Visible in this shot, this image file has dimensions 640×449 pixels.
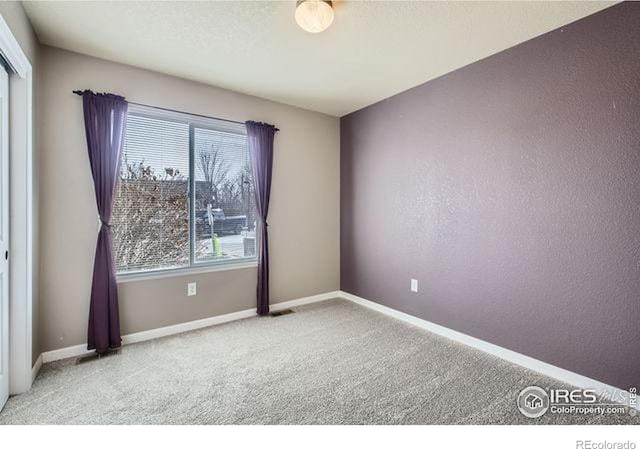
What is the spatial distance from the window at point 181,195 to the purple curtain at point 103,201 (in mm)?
128

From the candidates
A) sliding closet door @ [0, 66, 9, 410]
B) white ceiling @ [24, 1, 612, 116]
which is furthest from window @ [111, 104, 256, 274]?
sliding closet door @ [0, 66, 9, 410]

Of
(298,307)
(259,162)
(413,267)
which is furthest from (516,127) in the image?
(298,307)

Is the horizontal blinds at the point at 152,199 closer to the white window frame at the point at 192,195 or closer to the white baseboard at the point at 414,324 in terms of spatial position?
the white window frame at the point at 192,195

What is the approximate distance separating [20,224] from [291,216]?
2.39 metres

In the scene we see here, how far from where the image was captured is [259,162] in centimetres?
342

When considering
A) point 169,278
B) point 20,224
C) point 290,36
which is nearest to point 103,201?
point 20,224

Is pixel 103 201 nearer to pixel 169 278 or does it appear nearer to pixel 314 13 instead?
pixel 169 278

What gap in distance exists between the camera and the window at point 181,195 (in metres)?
2.75

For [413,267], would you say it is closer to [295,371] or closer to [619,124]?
[295,371]

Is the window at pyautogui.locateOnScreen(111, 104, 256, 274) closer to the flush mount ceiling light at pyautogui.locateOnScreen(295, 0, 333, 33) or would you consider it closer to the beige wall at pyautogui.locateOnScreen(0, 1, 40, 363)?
the beige wall at pyautogui.locateOnScreen(0, 1, 40, 363)

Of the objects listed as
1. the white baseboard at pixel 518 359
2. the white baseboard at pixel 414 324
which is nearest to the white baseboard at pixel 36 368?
the white baseboard at pixel 414 324

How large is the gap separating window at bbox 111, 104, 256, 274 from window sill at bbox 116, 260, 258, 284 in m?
0.04

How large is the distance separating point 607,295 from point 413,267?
1.53m
